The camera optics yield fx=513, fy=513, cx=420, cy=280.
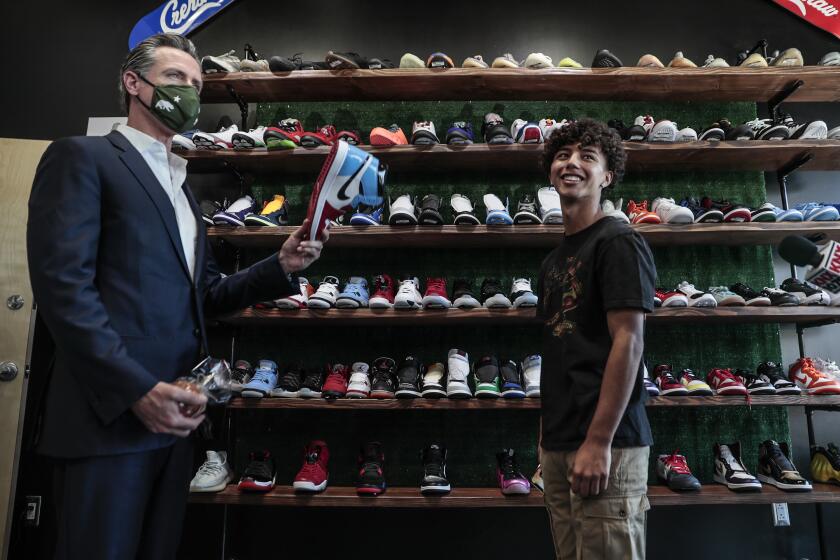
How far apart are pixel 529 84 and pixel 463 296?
4.52 feet

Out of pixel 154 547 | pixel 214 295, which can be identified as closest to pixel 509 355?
pixel 214 295

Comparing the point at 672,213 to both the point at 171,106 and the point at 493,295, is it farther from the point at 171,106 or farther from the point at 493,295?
the point at 171,106

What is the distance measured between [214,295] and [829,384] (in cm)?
301

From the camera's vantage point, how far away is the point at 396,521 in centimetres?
295

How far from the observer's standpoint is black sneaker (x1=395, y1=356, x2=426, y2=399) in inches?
102

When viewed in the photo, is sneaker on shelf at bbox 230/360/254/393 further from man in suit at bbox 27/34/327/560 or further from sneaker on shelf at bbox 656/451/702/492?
sneaker on shelf at bbox 656/451/702/492

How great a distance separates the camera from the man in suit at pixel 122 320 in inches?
43.4

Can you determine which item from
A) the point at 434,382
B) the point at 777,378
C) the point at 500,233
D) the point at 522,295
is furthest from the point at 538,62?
the point at 777,378

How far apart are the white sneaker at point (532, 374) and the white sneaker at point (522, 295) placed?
33cm

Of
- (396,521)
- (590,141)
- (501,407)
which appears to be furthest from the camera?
(396,521)

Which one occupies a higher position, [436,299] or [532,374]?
[436,299]

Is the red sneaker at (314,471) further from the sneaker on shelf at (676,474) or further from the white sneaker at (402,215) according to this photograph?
the sneaker on shelf at (676,474)

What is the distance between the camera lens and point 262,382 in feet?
8.79

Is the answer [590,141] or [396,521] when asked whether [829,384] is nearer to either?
[590,141]
